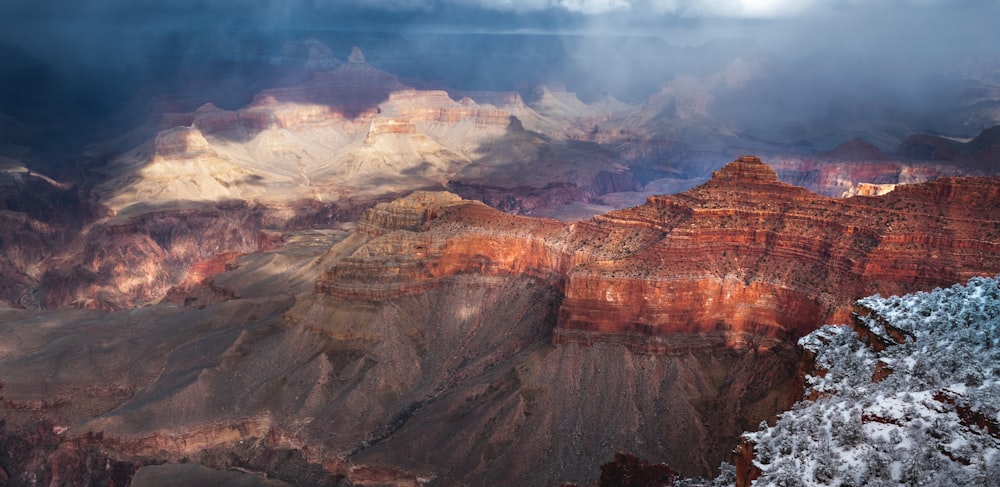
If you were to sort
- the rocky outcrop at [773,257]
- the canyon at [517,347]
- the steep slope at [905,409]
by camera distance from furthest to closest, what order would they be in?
the canyon at [517,347]
the rocky outcrop at [773,257]
the steep slope at [905,409]

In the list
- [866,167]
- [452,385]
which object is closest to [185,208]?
[452,385]

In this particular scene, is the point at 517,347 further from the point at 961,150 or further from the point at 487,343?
the point at 961,150

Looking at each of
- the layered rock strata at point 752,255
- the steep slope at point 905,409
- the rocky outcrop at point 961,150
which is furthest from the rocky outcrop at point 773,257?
the rocky outcrop at point 961,150

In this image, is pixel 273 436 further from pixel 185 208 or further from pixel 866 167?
pixel 866 167

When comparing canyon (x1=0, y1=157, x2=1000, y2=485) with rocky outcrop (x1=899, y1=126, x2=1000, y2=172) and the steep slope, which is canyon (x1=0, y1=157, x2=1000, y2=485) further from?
rocky outcrop (x1=899, y1=126, x2=1000, y2=172)

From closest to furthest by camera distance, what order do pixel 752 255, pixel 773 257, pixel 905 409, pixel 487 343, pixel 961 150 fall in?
pixel 905 409 < pixel 773 257 < pixel 752 255 < pixel 487 343 < pixel 961 150

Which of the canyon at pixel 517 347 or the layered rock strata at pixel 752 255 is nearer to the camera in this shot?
the layered rock strata at pixel 752 255

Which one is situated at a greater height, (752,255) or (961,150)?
(961,150)

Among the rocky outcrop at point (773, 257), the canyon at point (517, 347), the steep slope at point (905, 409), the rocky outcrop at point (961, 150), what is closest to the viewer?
the steep slope at point (905, 409)

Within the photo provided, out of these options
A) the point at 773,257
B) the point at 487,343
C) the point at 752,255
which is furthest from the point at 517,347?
the point at 773,257

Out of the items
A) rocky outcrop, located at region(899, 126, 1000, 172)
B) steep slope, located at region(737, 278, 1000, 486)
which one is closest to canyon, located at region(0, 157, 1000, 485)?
steep slope, located at region(737, 278, 1000, 486)

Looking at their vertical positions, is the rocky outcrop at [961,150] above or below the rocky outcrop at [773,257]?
above

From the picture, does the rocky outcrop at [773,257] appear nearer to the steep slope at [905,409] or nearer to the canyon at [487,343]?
the canyon at [487,343]
